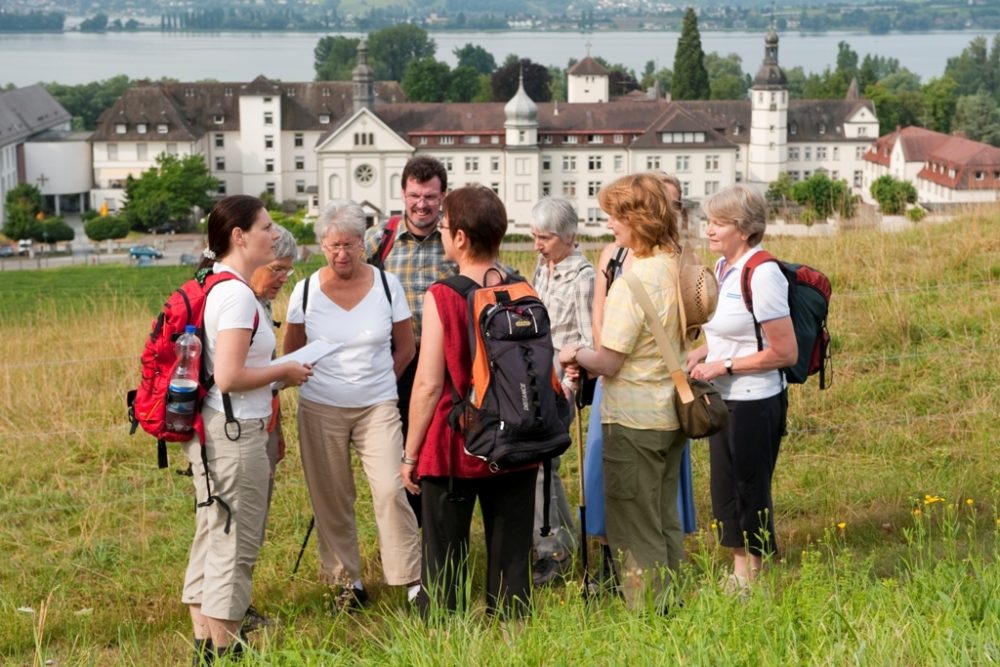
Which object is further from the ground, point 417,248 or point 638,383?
point 417,248

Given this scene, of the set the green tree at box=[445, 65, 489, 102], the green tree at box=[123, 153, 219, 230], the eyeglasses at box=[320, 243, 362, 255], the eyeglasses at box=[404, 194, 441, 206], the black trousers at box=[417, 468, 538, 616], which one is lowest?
the green tree at box=[123, 153, 219, 230]

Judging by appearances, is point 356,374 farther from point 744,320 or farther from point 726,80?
point 726,80

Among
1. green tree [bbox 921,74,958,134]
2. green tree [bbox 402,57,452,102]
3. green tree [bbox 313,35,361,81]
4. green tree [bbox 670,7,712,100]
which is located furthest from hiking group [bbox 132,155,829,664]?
green tree [bbox 313,35,361,81]

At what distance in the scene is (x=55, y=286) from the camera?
104 feet

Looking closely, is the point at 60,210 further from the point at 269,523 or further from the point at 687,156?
the point at 269,523

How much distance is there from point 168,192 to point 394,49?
261ft

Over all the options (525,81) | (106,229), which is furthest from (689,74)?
(106,229)

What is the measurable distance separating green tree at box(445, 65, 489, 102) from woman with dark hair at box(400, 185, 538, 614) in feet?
311

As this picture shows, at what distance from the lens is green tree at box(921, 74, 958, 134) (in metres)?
92.0

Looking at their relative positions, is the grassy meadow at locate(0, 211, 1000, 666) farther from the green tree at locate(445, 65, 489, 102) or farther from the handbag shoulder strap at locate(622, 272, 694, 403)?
the green tree at locate(445, 65, 489, 102)

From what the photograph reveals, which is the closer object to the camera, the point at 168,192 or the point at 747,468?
the point at 747,468

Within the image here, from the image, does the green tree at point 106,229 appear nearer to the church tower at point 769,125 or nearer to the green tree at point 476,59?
the church tower at point 769,125

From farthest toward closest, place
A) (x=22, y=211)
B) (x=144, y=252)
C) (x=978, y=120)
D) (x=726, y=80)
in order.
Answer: (x=726, y=80) → (x=978, y=120) → (x=22, y=211) → (x=144, y=252)

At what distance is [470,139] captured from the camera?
238ft
